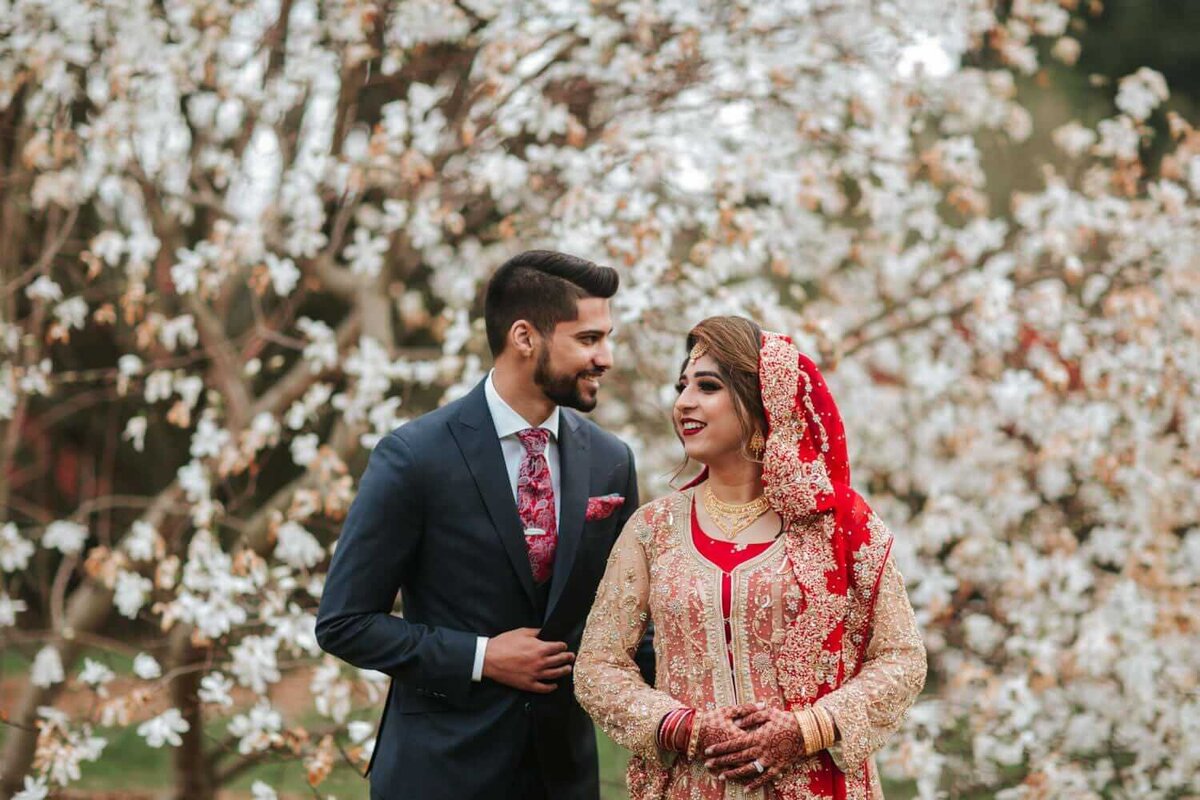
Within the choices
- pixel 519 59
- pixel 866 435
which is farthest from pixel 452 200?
pixel 866 435

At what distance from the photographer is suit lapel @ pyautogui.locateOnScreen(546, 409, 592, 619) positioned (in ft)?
8.19

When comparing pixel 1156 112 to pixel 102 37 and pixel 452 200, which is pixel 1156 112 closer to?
pixel 452 200

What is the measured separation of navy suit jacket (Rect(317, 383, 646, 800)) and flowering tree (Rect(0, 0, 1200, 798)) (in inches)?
53.9

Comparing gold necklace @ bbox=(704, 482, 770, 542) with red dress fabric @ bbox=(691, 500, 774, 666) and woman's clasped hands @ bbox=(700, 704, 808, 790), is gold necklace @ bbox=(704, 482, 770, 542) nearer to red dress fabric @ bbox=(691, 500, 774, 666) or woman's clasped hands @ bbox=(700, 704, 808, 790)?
red dress fabric @ bbox=(691, 500, 774, 666)

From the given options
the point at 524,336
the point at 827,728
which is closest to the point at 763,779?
the point at 827,728

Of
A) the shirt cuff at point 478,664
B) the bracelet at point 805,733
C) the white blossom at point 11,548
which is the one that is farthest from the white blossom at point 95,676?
the bracelet at point 805,733

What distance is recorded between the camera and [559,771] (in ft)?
8.36

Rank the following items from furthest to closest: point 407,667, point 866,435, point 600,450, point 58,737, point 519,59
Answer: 1. point 866,435
2. point 519,59
3. point 58,737
4. point 600,450
5. point 407,667

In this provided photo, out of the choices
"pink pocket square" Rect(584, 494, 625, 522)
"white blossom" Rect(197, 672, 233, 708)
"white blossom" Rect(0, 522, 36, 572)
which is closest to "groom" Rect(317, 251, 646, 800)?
"pink pocket square" Rect(584, 494, 625, 522)

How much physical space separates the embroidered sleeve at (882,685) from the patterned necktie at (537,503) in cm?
65

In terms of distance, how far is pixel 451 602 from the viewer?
2.50 m

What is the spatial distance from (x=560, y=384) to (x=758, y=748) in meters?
0.83

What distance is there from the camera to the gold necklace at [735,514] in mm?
2369

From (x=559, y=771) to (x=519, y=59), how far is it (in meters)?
2.75
